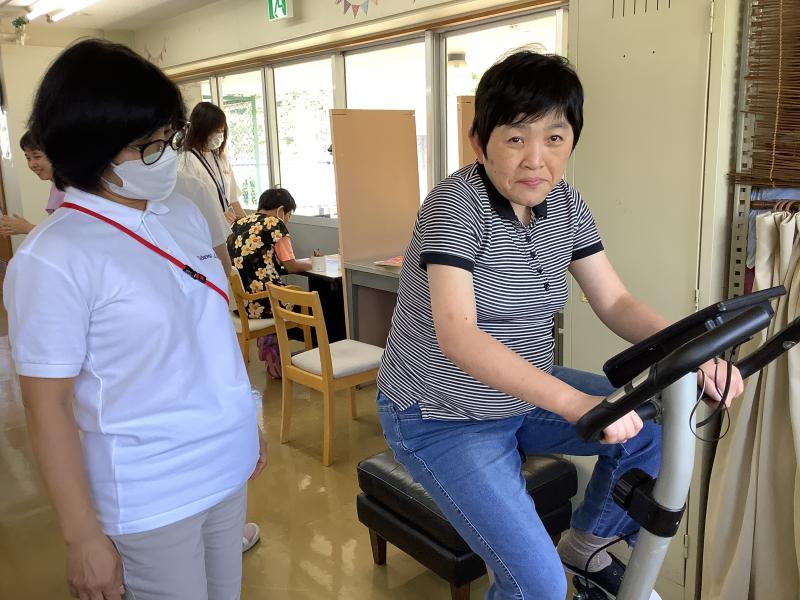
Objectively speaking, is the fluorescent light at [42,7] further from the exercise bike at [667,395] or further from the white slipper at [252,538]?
the exercise bike at [667,395]

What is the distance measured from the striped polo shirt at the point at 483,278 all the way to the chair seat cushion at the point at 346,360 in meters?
1.82

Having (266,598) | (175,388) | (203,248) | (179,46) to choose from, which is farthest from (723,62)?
(179,46)

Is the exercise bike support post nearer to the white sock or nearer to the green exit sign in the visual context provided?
the white sock

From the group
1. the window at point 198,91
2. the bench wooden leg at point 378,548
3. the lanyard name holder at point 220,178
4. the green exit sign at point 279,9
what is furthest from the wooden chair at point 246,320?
the window at point 198,91

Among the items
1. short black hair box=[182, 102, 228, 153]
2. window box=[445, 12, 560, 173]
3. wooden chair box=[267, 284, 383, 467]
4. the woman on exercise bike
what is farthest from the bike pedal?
window box=[445, 12, 560, 173]

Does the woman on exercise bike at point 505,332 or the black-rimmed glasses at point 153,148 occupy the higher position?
the black-rimmed glasses at point 153,148

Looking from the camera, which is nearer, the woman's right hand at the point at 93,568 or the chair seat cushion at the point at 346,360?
the woman's right hand at the point at 93,568

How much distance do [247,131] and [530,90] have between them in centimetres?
637

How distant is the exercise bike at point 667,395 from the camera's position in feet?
2.76

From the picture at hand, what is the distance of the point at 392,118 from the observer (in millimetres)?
3857

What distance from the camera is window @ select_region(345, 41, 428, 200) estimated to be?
16.7ft

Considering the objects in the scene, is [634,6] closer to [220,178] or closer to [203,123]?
[203,123]

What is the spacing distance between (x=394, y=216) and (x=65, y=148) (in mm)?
2937

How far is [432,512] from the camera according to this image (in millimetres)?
1939
